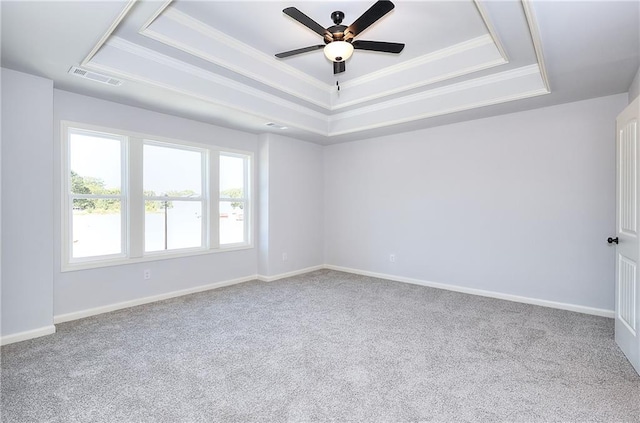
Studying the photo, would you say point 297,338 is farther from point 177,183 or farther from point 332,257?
point 332,257

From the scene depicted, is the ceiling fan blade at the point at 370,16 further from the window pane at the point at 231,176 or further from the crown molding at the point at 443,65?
the window pane at the point at 231,176

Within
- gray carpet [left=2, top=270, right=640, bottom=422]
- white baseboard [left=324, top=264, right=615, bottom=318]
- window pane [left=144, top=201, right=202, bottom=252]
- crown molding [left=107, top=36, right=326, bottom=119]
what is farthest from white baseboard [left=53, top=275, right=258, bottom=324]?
crown molding [left=107, top=36, right=326, bottom=119]

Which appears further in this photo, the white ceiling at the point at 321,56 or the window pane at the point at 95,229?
the window pane at the point at 95,229

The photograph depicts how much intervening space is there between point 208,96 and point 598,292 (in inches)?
193

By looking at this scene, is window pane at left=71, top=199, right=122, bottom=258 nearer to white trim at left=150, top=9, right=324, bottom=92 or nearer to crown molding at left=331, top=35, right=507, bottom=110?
white trim at left=150, top=9, right=324, bottom=92

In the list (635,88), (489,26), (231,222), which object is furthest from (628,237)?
(231,222)

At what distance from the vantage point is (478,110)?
395 centimetres

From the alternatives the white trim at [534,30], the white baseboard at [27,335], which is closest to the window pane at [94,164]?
the white baseboard at [27,335]

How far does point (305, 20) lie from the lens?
2426 mm

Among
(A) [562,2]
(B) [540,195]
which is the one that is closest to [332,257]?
(B) [540,195]

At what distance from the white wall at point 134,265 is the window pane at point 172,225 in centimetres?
23

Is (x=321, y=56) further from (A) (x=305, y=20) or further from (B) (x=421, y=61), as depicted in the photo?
(A) (x=305, y=20)

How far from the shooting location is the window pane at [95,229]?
354cm

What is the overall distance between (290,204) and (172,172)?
196 centimetres
